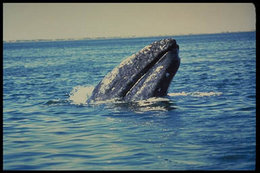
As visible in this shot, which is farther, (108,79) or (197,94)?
(197,94)

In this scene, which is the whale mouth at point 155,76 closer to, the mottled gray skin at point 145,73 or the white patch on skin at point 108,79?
the mottled gray skin at point 145,73

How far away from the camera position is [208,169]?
584 centimetres

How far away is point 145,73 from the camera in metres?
10.8

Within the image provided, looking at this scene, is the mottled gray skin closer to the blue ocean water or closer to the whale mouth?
the whale mouth

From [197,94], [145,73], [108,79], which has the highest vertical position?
[145,73]

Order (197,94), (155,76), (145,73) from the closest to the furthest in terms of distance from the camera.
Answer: (155,76)
(145,73)
(197,94)

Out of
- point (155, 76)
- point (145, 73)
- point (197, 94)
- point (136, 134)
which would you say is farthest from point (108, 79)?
point (197, 94)

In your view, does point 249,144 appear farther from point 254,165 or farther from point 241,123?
point 241,123

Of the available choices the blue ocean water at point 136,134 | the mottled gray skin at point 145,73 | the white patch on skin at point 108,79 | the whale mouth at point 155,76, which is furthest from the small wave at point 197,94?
the white patch on skin at point 108,79

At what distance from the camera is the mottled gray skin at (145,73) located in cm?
1066

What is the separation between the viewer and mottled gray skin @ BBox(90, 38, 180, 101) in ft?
35.0

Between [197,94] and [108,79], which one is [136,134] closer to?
[108,79]

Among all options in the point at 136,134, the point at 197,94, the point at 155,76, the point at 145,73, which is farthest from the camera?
the point at 197,94

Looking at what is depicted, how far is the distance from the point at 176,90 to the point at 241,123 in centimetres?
611
